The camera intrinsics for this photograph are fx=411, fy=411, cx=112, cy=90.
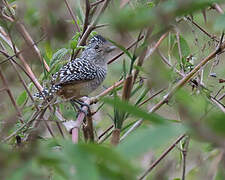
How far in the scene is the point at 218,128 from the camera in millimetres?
792

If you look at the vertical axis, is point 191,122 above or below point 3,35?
below

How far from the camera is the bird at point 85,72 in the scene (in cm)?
360

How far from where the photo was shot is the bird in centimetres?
360

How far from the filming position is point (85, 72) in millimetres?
3914

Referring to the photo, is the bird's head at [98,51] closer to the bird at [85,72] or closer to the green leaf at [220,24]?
the bird at [85,72]

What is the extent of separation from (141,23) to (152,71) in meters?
0.10

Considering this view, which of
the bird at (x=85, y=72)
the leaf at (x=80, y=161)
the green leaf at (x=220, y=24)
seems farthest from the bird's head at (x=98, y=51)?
the leaf at (x=80, y=161)

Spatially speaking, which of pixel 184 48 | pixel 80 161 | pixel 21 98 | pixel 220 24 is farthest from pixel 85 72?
pixel 80 161

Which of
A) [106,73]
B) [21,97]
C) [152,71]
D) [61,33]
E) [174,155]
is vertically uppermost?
[61,33]

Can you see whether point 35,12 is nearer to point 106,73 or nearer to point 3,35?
point 3,35

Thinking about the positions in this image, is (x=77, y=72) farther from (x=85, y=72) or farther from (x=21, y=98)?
(x=21, y=98)

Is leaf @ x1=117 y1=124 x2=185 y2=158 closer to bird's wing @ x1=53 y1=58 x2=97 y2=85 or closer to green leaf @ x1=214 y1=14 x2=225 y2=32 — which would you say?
green leaf @ x1=214 y1=14 x2=225 y2=32

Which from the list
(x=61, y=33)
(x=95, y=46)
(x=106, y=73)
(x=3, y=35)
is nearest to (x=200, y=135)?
(x=61, y=33)

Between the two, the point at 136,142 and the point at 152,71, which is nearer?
the point at 136,142
